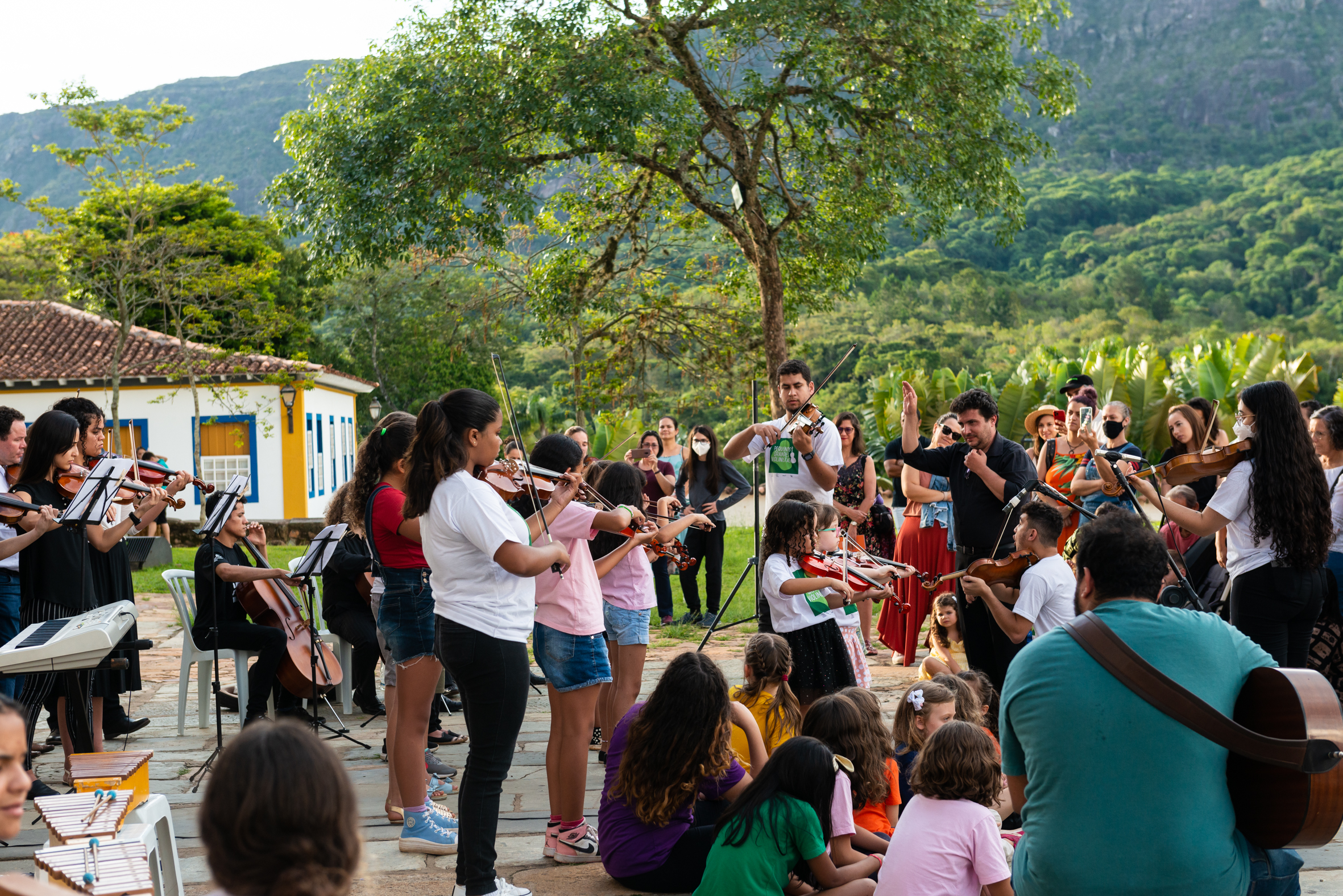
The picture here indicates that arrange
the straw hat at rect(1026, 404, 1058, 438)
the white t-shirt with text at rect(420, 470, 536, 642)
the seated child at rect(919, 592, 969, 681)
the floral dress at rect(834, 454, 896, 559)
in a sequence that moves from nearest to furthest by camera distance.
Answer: the white t-shirt with text at rect(420, 470, 536, 642)
the seated child at rect(919, 592, 969, 681)
the straw hat at rect(1026, 404, 1058, 438)
the floral dress at rect(834, 454, 896, 559)

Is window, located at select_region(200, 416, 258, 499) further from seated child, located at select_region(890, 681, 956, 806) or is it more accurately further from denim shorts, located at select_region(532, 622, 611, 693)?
seated child, located at select_region(890, 681, 956, 806)

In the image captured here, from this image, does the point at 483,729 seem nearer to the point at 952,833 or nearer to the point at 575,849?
the point at 575,849

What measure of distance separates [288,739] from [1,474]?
15.8ft

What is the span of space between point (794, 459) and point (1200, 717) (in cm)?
390

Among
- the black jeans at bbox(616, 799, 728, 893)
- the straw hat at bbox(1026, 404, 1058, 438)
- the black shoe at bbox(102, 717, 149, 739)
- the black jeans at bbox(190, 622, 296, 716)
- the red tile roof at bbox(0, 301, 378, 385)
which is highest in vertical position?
the red tile roof at bbox(0, 301, 378, 385)

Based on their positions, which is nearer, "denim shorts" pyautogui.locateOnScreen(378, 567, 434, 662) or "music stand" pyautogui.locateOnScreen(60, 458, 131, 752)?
"denim shorts" pyautogui.locateOnScreen(378, 567, 434, 662)

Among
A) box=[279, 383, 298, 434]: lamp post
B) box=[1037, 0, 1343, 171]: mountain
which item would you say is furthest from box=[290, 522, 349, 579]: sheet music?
box=[1037, 0, 1343, 171]: mountain

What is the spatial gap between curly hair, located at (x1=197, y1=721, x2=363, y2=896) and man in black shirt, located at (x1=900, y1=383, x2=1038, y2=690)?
4.26 meters

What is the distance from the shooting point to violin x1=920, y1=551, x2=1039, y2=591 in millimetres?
5145

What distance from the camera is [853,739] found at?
389 centimetres

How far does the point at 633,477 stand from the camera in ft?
17.4

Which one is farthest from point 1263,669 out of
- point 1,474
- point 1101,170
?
point 1101,170

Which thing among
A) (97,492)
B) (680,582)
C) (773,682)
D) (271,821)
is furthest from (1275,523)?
(680,582)

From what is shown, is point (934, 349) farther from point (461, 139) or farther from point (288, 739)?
point (288, 739)
